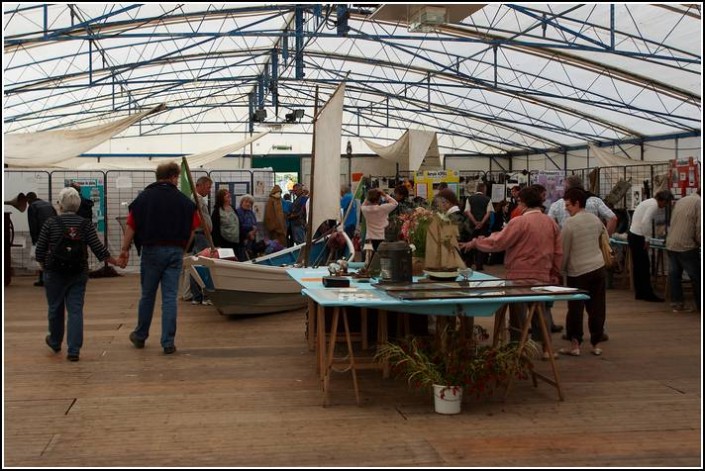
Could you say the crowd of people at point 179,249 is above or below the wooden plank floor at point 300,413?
above

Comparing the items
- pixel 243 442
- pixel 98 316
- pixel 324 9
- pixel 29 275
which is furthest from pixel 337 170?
pixel 324 9

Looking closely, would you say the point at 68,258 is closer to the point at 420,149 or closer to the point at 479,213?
the point at 479,213

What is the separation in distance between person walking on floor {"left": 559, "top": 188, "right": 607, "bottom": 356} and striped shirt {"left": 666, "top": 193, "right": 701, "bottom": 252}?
8.44ft

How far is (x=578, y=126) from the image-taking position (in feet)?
85.3

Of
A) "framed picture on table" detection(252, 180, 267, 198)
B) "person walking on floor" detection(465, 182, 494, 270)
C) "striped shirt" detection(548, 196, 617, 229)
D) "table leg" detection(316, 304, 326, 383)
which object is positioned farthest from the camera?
"framed picture on table" detection(252, 180, 267, 198)

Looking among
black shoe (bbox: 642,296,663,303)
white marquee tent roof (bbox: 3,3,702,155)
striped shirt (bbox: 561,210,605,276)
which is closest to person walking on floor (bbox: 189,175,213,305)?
white marquee tent roof (bbox: 3,3,702,155)

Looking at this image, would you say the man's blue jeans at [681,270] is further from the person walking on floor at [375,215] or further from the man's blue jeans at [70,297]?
the man's blue jeans at [70,297]

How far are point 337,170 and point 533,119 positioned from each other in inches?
744

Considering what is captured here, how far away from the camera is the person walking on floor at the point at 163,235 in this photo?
6539 mm

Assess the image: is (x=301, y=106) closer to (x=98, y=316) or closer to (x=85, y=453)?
(x=98, y=316)

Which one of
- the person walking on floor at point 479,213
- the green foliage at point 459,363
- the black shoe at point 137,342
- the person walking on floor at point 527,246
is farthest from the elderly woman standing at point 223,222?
the green foliage at point 459,363

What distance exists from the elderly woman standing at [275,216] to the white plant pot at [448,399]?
8.19m

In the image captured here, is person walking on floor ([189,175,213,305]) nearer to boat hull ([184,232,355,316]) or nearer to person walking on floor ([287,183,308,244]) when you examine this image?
boat hull ([184,232,355,316])

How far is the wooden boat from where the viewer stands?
7.80 m
